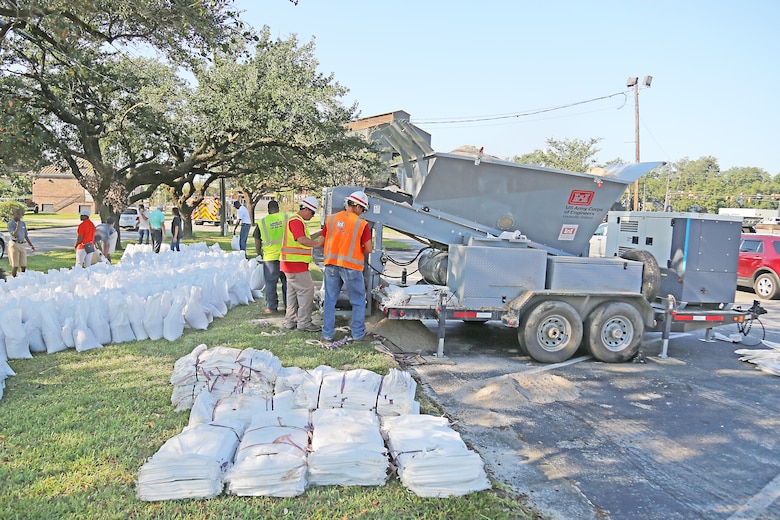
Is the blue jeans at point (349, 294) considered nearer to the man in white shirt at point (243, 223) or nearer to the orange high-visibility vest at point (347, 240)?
the orange high-visibility vest at point (347, 240)

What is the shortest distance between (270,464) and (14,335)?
405cm

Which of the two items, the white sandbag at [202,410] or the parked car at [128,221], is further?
the parked car at [128,221]

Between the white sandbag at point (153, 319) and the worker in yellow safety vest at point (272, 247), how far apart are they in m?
1.84

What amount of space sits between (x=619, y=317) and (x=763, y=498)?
3406 mm

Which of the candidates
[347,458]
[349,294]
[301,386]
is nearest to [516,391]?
[301,386]

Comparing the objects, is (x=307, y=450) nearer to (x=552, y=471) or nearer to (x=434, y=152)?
(x=552, y=471)

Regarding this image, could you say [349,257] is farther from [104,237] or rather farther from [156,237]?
[156,237]

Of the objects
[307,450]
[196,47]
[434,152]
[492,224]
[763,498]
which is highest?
[196,47]

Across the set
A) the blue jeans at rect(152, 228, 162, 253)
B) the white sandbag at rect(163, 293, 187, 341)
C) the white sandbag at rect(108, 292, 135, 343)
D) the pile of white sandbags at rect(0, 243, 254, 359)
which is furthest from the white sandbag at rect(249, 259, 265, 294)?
the blue jeans at rect(152, 228, 162, 253)

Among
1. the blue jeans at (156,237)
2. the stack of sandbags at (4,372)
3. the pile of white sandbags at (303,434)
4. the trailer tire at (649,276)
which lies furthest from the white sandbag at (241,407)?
the blue jeans at (156,237)

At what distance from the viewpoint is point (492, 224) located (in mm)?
7203

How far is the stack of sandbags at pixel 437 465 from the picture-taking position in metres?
3.26

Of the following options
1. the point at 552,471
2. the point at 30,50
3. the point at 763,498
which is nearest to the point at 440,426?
the point at 552,471

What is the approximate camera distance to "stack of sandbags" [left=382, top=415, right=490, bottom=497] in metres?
3.26
